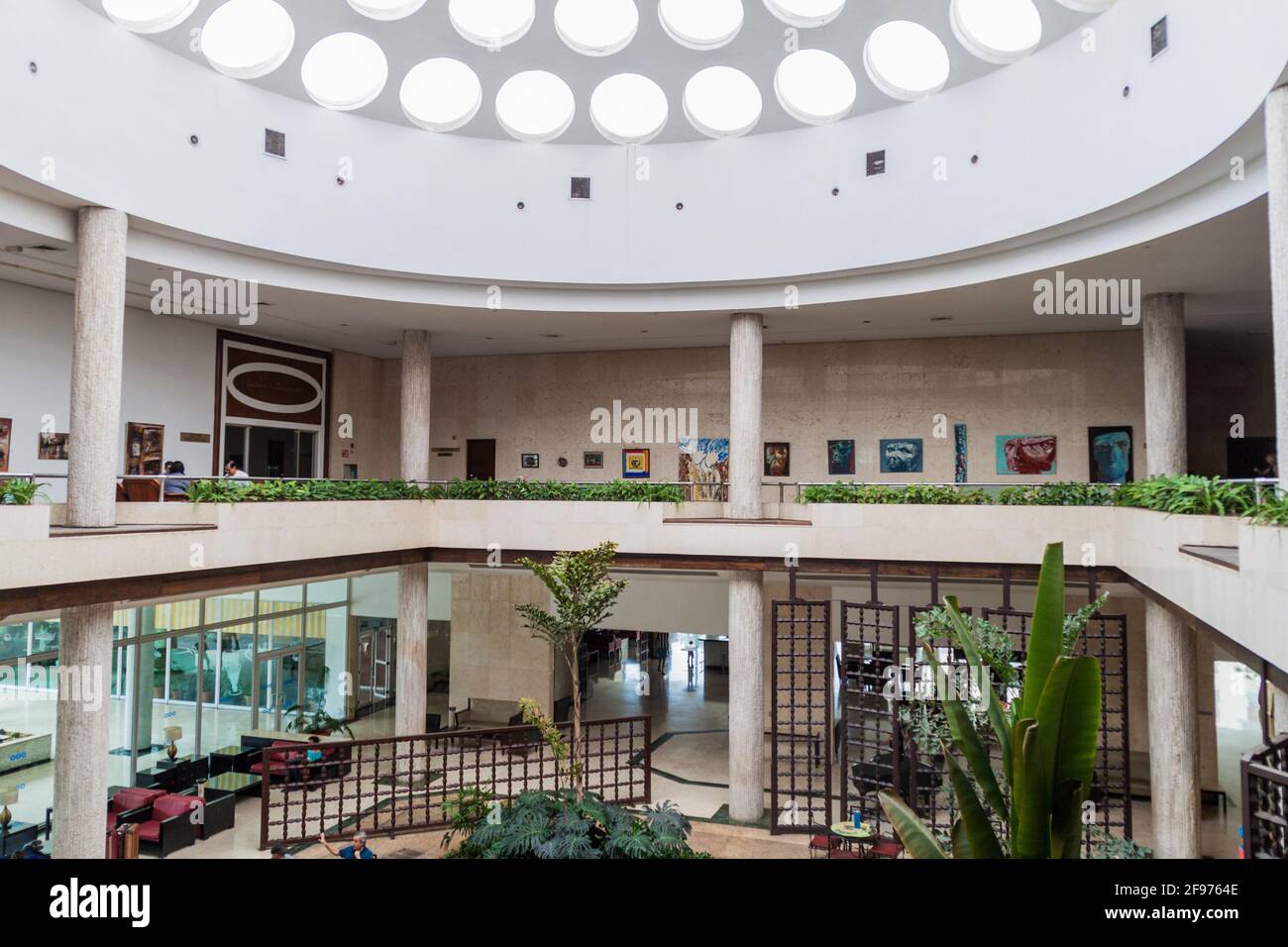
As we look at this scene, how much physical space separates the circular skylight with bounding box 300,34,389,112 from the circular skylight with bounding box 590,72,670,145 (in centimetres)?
402

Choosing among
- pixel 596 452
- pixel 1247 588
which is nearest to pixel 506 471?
pixel 596 452

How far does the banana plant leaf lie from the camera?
4254mm

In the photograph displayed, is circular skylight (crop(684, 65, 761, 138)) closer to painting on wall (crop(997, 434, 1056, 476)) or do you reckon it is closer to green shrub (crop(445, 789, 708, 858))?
painting on wall (crop(997, 434, 1056, 476))

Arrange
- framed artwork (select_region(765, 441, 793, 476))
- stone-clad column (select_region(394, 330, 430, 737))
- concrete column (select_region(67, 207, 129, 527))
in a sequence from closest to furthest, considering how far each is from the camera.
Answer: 1. concrete column (select_region(67, 207, 129, 527))
2. stone-clad column (select_region(394, 330, 430, 737))
3. framed artwork (select_region(765, 441, 793, 476))

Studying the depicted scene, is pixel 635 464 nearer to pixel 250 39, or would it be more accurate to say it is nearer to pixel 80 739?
pixel 250 39

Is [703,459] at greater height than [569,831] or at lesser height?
greater

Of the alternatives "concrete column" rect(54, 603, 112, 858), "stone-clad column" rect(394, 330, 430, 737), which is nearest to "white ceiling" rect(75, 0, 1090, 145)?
"stone-clad column" rect(394, 330, 430, 737)

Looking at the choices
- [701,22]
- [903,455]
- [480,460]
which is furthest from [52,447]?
[903,455]

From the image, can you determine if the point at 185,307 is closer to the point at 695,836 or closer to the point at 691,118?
the point at 691,118

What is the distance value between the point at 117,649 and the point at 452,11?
44.9 ft

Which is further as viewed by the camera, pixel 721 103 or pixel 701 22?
pixel 721 103

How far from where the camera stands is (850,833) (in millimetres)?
12383

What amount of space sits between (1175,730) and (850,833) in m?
5.72
